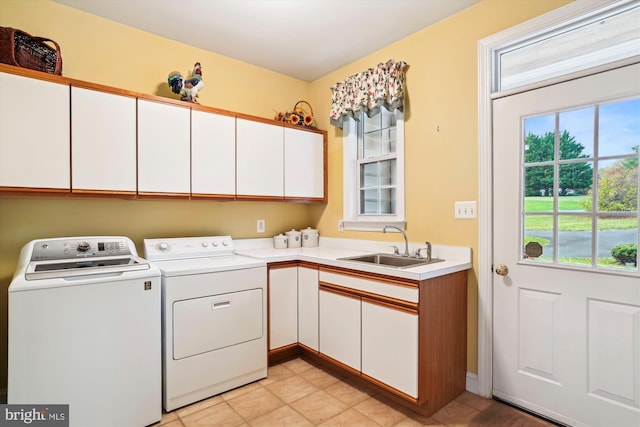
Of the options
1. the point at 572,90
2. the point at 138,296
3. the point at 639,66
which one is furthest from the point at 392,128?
the point at 138,296

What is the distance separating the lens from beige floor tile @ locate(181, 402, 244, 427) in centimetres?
194

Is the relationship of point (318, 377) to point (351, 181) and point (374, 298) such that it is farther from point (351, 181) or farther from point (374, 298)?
point (351, 181)

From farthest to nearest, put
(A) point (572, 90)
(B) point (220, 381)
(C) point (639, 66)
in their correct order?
(B) point (220, 381)
(A) point (572, 90)
(C) point (639, 66)

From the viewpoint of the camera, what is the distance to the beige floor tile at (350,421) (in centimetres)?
192

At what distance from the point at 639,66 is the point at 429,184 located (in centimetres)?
125

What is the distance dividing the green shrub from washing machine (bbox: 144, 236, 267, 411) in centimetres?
208

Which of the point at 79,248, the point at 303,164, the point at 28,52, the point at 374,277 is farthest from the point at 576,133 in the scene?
the point at 28,52

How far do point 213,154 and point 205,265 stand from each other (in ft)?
2.94

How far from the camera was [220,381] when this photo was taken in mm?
2242

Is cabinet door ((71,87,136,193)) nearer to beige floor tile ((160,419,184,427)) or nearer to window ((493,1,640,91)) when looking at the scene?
Answer: beige floor tile ((160,419,184,427))

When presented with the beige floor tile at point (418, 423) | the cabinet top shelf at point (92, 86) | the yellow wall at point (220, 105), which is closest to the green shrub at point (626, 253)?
the yellow wall at point (220, 105)

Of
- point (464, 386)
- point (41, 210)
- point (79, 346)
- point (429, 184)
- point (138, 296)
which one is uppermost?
point (429, 184)

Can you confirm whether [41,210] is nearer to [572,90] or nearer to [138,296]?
[138,296]

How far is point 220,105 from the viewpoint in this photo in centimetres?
297
